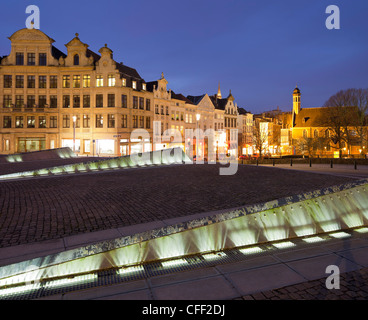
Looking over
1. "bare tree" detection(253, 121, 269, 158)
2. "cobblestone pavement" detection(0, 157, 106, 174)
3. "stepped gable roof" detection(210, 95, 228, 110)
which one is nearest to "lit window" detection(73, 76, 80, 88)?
"cobblestone pavement" detection(0, 157, 106, 174)

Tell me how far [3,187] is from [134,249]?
443 inches

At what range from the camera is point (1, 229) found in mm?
7566

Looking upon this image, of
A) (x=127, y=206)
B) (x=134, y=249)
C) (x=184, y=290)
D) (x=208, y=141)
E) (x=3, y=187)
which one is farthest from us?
(x=208, y=141)

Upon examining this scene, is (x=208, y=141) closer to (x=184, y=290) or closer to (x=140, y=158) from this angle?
(x=140, y=158)

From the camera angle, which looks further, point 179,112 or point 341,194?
point 179,112

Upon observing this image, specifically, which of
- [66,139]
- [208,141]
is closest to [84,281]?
[66,139]

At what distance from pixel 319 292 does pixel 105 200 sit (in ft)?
26.9

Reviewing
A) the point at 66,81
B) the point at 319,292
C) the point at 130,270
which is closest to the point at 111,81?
the point at 66,81

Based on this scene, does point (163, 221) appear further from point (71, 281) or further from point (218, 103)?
point (218, 103)

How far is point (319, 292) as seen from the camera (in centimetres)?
438

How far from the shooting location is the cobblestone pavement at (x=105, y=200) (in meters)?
7.84

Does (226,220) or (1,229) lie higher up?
(226,220)

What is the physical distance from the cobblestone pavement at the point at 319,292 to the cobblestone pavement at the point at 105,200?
15.1 ft

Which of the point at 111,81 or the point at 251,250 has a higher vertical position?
the point at 111,81
